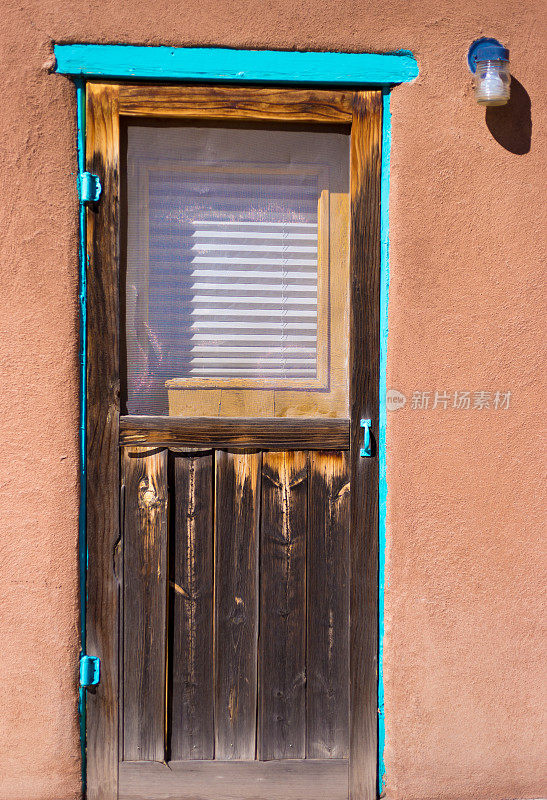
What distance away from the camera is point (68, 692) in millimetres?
2113

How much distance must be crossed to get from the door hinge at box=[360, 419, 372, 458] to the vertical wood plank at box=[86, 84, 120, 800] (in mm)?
837

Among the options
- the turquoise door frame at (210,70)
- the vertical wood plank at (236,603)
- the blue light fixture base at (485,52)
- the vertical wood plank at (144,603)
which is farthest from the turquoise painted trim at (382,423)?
the vertical wood plank at (144,603)

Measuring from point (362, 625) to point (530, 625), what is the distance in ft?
1.92

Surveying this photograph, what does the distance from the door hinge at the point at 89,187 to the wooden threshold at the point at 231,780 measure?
1.91m

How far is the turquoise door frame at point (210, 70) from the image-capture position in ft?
6.72

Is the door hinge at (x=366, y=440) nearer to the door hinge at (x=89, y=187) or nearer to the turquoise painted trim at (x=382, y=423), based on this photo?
the turquoise painted trim at (x=382, y=423)

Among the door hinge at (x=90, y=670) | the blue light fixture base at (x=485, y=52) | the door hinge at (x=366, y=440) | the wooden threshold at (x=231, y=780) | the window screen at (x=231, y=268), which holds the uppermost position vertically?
the blue light fixture base at (x=485, y=52)

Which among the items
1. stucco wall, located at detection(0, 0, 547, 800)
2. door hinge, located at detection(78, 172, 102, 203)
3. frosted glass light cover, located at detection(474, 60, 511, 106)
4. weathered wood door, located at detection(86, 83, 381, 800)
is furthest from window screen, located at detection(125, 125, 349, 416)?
frosted glass light cover, located at detection(474, 60, 511, 106)

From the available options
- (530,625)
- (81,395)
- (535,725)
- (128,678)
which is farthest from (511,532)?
(81,395)

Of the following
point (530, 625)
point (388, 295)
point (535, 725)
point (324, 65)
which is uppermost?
point (324, 65)

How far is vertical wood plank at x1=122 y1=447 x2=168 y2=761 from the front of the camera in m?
2.15

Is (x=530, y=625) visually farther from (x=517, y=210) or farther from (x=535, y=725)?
(x=517, y=210)

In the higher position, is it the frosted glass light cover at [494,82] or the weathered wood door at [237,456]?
the frosted glass light cover at [494,82]

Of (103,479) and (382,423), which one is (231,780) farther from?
(382,423)
